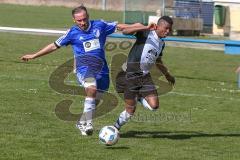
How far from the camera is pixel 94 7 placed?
5788 centimetres

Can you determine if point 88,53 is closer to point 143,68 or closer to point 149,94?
point 143,68

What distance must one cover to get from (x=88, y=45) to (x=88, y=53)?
0.40ft

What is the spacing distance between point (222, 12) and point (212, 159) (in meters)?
27.9

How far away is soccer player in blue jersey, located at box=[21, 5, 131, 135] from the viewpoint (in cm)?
990

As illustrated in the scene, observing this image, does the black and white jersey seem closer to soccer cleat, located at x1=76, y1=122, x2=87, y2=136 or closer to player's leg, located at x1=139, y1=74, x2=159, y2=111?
player's leg, located at x1=139, y1=74, x2=159, y2=111

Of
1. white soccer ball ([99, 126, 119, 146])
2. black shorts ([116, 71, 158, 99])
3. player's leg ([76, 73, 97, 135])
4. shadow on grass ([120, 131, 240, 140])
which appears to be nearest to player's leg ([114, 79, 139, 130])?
black shorts ([116, 71, 158, 99])

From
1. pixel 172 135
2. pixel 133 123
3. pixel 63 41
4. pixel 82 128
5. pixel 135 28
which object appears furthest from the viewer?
pixel 133 123

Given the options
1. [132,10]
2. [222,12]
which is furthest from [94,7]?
[222,12]

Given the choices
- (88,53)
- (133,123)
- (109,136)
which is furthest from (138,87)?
(133,123)

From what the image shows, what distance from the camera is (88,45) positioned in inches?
396

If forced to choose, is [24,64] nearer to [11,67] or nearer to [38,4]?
[11,67]

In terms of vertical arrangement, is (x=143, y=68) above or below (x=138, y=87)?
above

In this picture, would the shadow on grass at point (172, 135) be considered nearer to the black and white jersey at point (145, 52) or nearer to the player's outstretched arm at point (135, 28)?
the black and white jersey at point (145, 52)

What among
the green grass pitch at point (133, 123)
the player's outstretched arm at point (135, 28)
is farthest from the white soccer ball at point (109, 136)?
the player's outstretched arm at point (135, 28)
